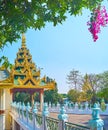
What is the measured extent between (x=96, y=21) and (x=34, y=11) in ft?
2.41

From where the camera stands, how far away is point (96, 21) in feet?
11.7

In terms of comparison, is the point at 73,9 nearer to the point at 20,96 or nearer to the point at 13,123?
the point at 13,123

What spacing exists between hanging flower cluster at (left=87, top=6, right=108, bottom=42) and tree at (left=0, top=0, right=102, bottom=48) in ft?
0.29

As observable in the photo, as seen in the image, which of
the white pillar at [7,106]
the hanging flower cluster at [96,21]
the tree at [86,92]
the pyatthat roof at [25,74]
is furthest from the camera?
the tree at [86,92]

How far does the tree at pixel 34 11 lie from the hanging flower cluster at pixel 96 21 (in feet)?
0.29

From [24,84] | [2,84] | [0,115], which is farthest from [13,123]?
[24,84]

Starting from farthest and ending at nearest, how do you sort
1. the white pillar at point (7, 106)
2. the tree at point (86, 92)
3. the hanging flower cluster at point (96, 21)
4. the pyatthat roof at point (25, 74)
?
the tree at point (86, 92)
the pyatthat roof at point (25, 74)
the white pillar at point (7, 106)
the hanging flower cluster at point (96, 21)

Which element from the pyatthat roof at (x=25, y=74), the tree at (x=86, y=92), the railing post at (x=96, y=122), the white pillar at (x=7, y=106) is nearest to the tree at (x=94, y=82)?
the tree at (x=86, y=92)

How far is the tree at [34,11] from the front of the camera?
346 centimetres

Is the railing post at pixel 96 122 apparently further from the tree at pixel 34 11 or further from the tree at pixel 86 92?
the tree at pixel 86 92

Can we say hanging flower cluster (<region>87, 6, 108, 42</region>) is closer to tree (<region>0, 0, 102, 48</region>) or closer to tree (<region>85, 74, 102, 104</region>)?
tree (<region>0, 0, 102, 48</region>)

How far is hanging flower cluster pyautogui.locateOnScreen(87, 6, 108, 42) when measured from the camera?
136 inches

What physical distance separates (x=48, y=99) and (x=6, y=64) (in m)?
33.9

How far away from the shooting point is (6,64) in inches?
174
